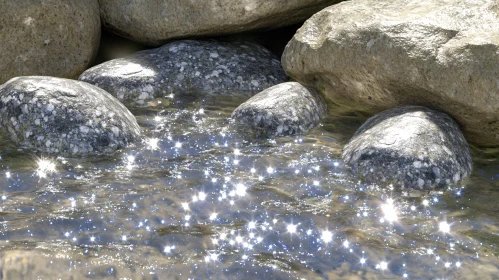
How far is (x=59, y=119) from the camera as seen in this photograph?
588cm

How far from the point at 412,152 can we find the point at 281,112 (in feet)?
4.75

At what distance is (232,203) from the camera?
198 inches

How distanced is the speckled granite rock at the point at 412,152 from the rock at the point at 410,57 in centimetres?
28

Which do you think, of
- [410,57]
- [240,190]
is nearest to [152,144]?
[240,190]

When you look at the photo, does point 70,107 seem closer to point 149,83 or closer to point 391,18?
point 149,83

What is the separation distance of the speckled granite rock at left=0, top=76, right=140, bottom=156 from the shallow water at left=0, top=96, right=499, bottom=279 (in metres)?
0.17

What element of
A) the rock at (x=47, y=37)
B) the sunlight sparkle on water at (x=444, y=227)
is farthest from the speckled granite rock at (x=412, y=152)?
the rock at (x=47, y=37)

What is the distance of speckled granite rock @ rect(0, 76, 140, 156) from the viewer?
5.81m

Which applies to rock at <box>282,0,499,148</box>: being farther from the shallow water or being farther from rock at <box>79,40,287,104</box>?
rock at <box>79,40,287,104</box>

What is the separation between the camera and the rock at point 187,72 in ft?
23.6

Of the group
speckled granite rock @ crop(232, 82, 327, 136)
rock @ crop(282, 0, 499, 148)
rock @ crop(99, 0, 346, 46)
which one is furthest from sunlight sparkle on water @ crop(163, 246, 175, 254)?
rock @ crop(99, 0, 346, 46)

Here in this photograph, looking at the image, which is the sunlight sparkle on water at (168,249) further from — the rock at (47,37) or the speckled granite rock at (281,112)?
the rock at (47,37)

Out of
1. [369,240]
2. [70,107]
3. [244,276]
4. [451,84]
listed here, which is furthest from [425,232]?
[70,107]

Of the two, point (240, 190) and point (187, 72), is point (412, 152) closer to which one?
point (240, 190)
